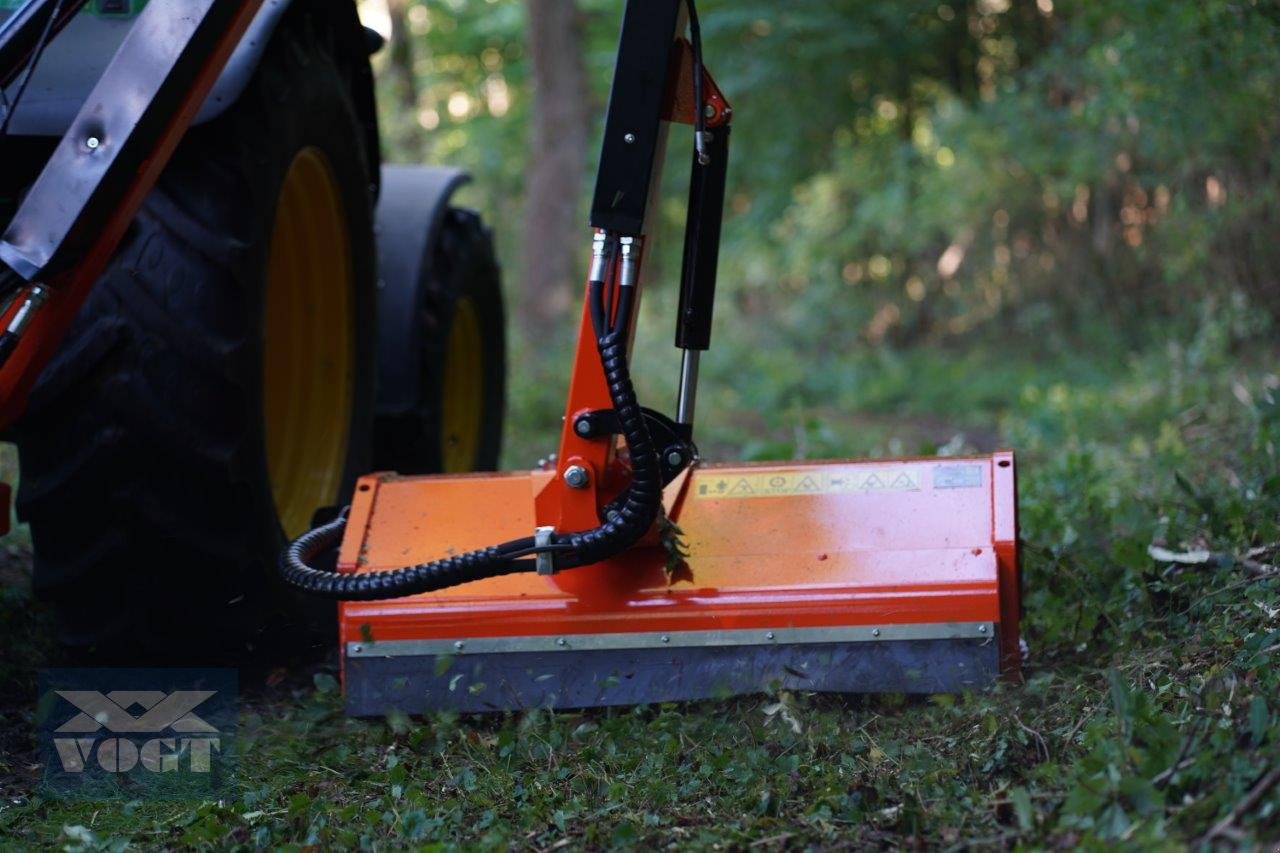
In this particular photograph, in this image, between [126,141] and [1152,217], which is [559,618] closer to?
[126,141]

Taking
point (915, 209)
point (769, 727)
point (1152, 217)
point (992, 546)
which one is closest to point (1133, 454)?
point (992, 546)

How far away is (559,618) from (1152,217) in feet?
20.7

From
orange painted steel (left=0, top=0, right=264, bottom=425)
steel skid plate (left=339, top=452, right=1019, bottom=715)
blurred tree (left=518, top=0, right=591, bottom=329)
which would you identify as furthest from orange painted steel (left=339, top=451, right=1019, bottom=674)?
blurred tree (left=518, top=0, right=591, bottom=329)

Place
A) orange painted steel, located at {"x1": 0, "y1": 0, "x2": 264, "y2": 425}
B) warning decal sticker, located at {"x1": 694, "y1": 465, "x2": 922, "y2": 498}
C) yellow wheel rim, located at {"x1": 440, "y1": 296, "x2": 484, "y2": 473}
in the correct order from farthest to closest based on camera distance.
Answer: yellow wheel rim, located at {"x1": 440, "y1": 296, "x2": 484, "y2": 473}
warning decal sticker, located at {"x1": 694, "y1": 465, "x2": 922, "y2": 498}
orange painted steel, located at {"x1": 0, "y1": 0, "x2": 264, "y2": 425}

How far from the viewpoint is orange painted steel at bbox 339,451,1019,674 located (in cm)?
252

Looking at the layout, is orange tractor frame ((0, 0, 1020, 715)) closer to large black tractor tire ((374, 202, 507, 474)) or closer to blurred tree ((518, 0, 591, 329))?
large black tractor tire ((374, 202, 507, 474))

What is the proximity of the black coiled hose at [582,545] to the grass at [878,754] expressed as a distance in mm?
292

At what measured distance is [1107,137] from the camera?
24.0 feet

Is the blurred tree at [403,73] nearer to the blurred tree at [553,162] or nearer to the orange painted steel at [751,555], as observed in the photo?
the blurred tree at [553,162]

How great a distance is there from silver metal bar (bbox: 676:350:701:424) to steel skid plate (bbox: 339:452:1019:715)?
0.23 meters

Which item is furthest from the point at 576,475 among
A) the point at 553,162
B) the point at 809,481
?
the point at 553,162

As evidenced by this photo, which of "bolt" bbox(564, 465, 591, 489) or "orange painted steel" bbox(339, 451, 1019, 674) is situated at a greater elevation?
"bolt" bbox(564, 465, 591, 489)

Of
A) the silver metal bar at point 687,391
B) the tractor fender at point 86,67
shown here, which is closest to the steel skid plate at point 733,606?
the silver metal bar at point 687,391

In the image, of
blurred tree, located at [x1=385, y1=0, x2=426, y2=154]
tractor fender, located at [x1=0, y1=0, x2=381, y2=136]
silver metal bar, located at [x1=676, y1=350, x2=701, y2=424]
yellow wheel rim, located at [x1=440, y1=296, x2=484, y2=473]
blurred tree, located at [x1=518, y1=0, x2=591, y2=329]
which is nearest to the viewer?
tractor fender, located at [x1=0, y1=0, x2=381, y2=136]
